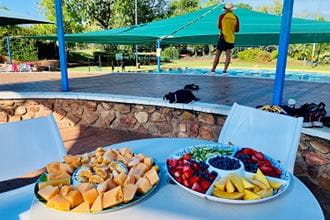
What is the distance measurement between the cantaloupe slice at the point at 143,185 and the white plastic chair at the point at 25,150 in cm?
70

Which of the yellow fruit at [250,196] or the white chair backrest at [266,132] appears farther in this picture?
the white chair backrest at [266,132]

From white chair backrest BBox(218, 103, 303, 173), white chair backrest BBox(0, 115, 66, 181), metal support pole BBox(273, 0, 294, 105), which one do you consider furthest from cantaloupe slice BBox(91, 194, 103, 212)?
metal support pole BBox(273, 0, 294, 105)

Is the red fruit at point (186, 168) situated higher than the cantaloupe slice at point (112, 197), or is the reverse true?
the red fruit at point (186, 168)

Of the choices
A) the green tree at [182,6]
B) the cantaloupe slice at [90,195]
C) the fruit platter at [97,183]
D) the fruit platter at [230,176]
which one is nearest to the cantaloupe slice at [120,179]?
the fruit platter at [97,183]

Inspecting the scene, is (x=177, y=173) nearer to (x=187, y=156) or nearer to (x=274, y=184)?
(x=187, y=156)

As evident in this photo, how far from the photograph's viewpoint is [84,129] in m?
4.54

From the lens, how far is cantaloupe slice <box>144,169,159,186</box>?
1.18 meters

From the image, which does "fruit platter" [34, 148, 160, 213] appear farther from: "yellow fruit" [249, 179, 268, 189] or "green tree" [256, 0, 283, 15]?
"green tree" [256, 0, 283, 15]

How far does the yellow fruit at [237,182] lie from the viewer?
3.60 feet

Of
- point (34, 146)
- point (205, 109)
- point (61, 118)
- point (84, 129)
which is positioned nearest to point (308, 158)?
point (205, 109)

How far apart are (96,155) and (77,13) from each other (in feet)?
74.7

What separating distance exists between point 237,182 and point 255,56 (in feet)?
72.6

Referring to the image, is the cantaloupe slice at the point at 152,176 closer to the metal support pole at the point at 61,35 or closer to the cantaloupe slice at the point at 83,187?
the cantaloupe slice at the point at 83,187

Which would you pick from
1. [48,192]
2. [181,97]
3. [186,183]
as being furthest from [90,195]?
[181,97]
